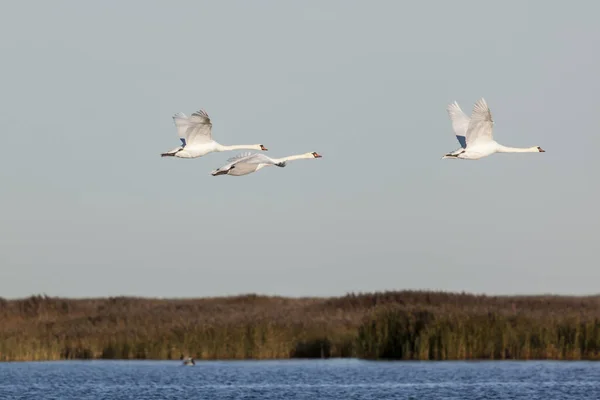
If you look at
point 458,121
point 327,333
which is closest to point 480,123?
point 458,121

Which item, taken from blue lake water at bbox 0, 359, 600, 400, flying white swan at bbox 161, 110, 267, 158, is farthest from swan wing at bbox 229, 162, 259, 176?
blue lake water at bbox 0, 359, 600, 400

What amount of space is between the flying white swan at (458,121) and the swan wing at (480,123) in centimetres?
143

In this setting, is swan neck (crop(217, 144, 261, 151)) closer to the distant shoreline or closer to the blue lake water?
the blue lake water

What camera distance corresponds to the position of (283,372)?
119 ft

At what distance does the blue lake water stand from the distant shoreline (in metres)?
0.39

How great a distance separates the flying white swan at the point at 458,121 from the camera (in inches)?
1096

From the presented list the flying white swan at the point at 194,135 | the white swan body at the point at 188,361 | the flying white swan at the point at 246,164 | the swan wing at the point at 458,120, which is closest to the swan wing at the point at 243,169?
the flying white swan at the point at 246,164

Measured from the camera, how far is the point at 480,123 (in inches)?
1019

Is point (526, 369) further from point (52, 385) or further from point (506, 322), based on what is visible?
point (52, 385)

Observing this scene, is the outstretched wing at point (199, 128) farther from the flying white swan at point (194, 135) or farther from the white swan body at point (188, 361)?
the white swan body at point (188, 361)

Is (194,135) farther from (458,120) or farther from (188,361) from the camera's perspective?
(188,361)

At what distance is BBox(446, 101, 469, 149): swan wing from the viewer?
1098 inches

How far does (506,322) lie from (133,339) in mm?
11187

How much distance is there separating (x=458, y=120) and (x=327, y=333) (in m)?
14.6
